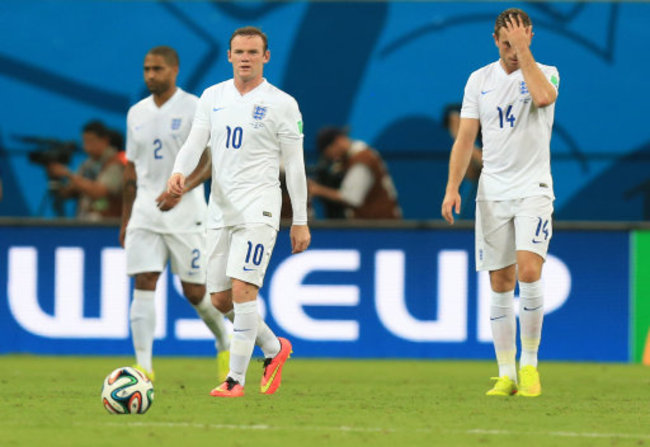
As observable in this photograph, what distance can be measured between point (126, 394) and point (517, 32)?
9.54 feet

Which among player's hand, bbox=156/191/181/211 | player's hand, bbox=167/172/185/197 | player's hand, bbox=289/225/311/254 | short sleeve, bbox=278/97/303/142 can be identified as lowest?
player's hand, bbox=289/225/311/254

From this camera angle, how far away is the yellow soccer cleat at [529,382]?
8.09 m

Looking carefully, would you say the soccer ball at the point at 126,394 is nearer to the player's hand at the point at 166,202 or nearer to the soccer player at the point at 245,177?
the soccer player at the point at 245,177

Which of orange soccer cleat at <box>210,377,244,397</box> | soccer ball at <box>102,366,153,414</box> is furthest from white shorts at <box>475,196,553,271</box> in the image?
soccer ball at <box>102,366,153,414</box>

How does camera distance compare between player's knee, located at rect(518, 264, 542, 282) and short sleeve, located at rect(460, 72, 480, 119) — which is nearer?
player's knee, located at rect(518, 264, 542, 282)

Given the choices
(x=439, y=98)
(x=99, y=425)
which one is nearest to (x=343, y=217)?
(x=439, y=98)

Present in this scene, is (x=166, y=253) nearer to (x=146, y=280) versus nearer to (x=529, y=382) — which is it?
(x=146, y=280)

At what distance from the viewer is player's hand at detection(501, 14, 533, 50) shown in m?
7.84

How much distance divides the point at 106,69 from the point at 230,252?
8.78 meters

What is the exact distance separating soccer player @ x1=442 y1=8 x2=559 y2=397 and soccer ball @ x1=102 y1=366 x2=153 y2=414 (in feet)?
6.83

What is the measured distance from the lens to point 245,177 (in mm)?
7879

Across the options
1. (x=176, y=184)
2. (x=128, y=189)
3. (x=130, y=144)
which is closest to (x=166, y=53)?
(x=130, y=144)

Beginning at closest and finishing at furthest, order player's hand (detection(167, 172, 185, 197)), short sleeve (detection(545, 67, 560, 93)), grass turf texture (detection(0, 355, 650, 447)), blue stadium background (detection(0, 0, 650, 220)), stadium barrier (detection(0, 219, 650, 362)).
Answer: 1. grass turf texture (detection(0, 355, 650, 447))
2. player's hand (detection(167, 172, 185, 197))
3. short sleeve (detection(545, 67, 560, 93))
4. stadium barrier (detection(0, 219, 650, 362))
5. blue stadium background (detection(0, 0, 650, 220))

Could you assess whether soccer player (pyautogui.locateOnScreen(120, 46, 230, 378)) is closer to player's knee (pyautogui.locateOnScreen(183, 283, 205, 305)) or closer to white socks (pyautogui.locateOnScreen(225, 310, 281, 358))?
player's knee (pyautogui.locateOnScreen(183, 283, 205, 305))
